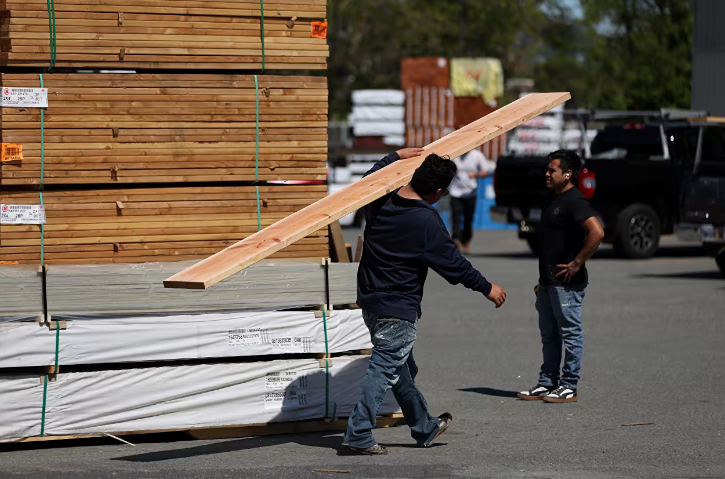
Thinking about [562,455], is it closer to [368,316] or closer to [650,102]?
[368,316]

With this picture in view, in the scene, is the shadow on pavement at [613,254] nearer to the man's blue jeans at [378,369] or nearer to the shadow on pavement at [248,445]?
the shadow on pavement at [248,445]

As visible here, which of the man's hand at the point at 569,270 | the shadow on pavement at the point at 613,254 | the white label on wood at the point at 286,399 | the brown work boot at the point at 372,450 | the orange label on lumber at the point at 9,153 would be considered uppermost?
the orange label on lumber at the point at 9,153

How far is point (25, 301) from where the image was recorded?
307 inches

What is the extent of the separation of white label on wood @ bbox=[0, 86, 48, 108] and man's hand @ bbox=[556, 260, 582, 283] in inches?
147

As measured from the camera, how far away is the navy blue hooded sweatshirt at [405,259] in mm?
7520

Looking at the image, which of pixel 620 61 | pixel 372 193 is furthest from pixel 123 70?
pixel 620 61

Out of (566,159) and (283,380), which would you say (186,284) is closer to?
(283,380)

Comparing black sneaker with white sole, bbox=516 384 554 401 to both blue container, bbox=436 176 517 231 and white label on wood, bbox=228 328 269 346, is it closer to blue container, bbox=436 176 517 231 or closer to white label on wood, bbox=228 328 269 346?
white label on wood, bbox=228 328 269 346

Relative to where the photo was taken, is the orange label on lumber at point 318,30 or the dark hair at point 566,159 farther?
the dark hair at point 566,159

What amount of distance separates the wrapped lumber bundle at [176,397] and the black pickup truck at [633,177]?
42.2ft

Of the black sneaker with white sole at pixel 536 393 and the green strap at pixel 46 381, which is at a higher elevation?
the green strap at pixel 46 381

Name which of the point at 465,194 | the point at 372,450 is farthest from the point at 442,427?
the point at 465,194

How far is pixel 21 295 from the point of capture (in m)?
7.79

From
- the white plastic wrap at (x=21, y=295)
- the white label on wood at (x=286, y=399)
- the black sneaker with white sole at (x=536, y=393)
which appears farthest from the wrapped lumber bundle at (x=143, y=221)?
the black sneaker with white sole at (x=536, y=393)
